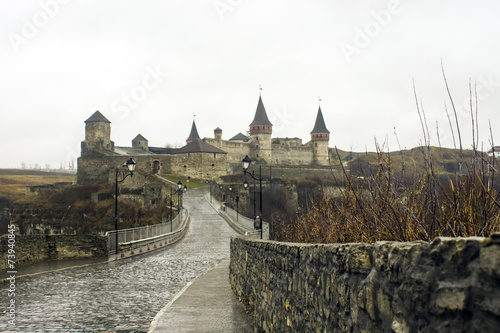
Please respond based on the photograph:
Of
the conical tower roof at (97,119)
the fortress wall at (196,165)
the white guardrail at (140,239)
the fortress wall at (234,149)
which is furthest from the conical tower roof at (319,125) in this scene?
the white guardrail at (140,239)

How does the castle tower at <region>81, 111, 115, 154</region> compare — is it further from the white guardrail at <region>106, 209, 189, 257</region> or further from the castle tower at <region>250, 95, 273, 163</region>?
the white guardrail at <region>106, 209, 189, 257</region>

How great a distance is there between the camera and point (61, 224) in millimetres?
62156

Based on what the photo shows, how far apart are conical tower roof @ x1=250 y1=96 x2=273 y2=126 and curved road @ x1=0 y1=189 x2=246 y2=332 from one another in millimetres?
83110

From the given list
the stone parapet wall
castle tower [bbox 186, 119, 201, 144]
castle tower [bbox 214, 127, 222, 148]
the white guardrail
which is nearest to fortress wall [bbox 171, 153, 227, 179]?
castle tower [bbox 214, 127, 222, 148]

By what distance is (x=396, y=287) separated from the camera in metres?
2.47

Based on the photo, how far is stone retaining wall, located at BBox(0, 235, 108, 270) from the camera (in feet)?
Result: 56.1

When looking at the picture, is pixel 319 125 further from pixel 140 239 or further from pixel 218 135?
pixel 140 239

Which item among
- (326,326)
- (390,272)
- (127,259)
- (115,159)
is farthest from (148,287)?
(115,159)

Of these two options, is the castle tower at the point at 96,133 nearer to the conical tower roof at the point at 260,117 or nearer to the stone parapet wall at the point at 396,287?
the conical tower roof at the point at 260,117

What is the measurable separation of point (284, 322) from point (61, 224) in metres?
61.7

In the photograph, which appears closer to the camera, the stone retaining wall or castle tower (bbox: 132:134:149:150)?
the stone retaining wall

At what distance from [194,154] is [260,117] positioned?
1045 inches

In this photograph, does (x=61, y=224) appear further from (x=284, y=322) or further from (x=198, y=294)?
(x=284, y=322)

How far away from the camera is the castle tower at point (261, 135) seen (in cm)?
10300
